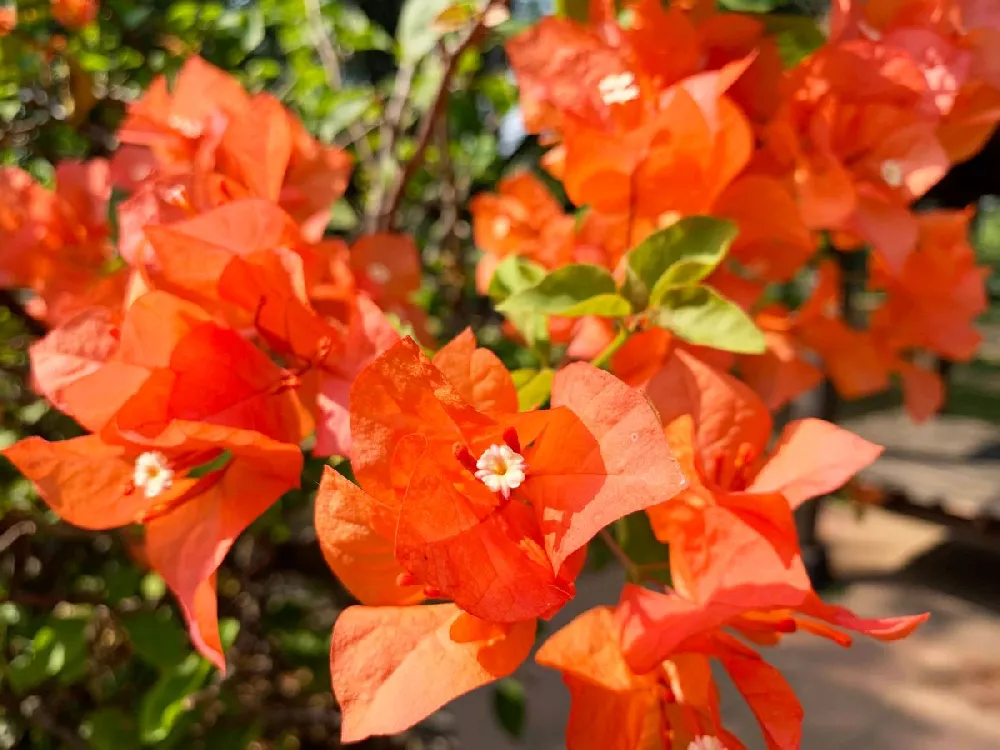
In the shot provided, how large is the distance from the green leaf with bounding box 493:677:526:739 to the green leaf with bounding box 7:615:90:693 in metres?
0.69

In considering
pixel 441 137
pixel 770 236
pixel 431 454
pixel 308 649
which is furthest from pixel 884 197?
pixel 308 649

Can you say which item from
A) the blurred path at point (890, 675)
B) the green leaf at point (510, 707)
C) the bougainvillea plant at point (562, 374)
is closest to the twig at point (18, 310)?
the bougainvillea plant at point (562, 374)

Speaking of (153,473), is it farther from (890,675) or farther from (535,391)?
(890,675)

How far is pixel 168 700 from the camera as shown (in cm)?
61

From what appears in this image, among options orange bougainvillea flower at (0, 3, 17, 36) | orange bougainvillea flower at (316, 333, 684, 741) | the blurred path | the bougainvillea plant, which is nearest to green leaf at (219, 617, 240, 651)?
the bougainvillea plant

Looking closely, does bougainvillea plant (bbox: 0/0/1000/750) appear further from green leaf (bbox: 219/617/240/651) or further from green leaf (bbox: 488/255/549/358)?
green leaf (bbox: 219/617/240/651)

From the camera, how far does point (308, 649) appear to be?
117 cm

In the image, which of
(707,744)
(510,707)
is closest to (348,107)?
(707,744)

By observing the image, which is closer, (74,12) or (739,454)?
(739,454)

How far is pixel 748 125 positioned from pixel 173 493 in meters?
0.40

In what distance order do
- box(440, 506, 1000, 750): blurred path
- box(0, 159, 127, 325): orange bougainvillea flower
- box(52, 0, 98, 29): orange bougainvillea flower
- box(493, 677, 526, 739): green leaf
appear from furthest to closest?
box(440, 506, 1000, 750): blurred path, box(493, 677, 526, 739): green leaf, box(52, 0, 98, 29): orange bougainvillea flower, box(0, 159, 127, 325): orange bougainvillea flower

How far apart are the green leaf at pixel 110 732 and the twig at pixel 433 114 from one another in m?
0.61

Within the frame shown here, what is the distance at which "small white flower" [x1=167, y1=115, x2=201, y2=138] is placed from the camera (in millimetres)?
577

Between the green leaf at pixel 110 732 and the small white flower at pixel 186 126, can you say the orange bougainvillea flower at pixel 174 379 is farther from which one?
the green leaf at pixel 110 732
